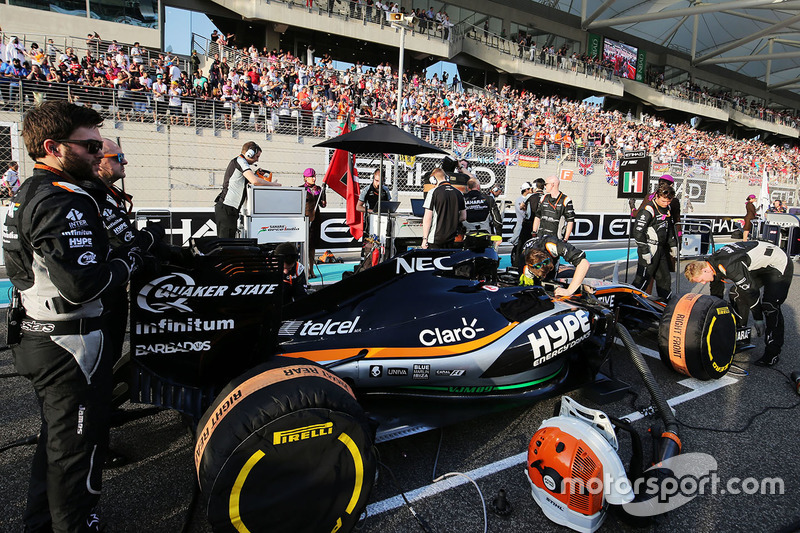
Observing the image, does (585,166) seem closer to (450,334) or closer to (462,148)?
(462,148)

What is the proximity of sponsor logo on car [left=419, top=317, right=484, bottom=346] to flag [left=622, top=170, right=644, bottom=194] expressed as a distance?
563cm

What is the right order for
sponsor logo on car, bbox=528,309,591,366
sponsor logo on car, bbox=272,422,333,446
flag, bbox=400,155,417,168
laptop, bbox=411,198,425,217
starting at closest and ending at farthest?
sponsor logo on car, bbox=272,422,333,446 → sponsor logo on car, bbox=528,309,591,366 → laptop, bbox=411,198,425,217 → flag, bbox=400,155,417,168

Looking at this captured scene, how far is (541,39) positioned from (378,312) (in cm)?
3470

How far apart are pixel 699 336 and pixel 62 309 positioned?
3.88 m

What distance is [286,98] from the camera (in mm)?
15609

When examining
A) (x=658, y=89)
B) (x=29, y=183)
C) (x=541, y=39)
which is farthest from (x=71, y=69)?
(x=658, y=89)

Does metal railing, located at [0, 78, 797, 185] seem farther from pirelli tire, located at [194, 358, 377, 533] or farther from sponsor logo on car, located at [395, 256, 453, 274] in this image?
pirelli tire, located at [194, 358, 377, 533]

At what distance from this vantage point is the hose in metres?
2.45

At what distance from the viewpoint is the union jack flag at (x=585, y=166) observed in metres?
17.5

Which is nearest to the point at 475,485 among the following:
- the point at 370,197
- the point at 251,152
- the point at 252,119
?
the point at 251,152

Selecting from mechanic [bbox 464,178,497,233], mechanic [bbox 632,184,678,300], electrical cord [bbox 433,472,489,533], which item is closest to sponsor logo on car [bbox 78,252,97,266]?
electrical cord [bbox 433,472,489,533]

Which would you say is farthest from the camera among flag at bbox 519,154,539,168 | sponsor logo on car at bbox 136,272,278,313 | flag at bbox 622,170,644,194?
flag at bbox 519,154,539,168

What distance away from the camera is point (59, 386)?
5.70 ft

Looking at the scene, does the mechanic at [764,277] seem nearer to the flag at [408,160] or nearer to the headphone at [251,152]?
the headphone at [251,152]
